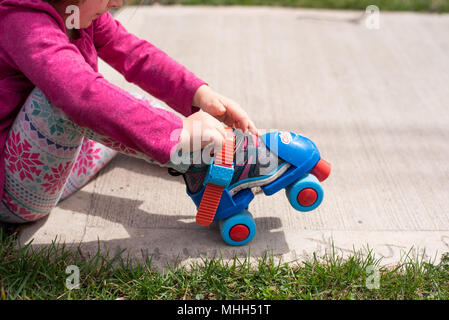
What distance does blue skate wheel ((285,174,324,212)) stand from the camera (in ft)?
5.09

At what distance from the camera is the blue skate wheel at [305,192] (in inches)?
61.1

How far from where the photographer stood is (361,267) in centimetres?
146

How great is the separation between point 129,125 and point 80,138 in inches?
12.0

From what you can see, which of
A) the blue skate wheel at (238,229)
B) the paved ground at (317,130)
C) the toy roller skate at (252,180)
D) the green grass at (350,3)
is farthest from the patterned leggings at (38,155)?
the green grass at (350,3)

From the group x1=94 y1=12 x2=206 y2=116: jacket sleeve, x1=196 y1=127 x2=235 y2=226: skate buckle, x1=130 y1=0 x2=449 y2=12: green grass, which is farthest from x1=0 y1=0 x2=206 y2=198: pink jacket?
x1=130 y1=0 x2=449 y2=12: green grass

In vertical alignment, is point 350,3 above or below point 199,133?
below

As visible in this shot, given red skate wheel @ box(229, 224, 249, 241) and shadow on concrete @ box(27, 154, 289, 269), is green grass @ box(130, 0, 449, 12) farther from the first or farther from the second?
red skate wheel @ box(229, 224, 249, 241)

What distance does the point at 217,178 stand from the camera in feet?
4.74

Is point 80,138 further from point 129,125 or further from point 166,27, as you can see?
point 166,27

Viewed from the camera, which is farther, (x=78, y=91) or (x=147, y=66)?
(x=147, y=66)

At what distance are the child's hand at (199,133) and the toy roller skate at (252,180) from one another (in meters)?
0.14

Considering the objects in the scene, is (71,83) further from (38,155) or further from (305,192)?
(305,192)

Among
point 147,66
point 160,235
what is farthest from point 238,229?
point 147,66

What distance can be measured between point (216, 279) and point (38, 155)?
617 mm
